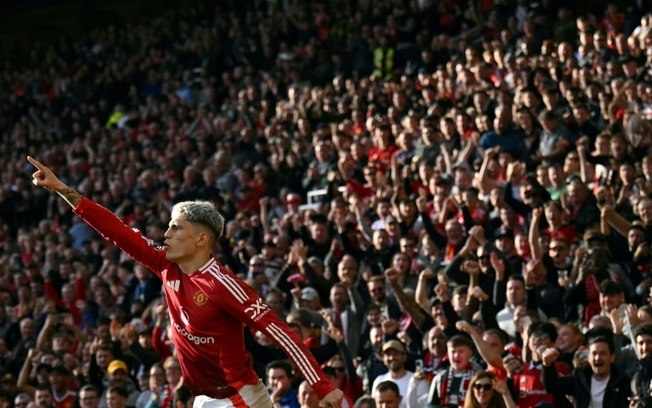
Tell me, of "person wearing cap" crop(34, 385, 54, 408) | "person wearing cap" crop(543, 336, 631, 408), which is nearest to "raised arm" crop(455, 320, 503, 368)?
"person wearing cap" crop(543, 336, 631, 408)

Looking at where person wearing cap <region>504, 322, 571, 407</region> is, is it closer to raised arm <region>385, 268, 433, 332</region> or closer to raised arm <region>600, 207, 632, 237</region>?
raised arm <region>385, 268, 433, 332</region>

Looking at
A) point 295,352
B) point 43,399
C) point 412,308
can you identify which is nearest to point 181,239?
point 295,352

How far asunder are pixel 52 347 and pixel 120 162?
23.8ft

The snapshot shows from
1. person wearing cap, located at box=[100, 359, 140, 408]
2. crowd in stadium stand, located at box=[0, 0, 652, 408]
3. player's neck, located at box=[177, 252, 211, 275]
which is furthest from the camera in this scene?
person wearing cap, located at box=[100, 359, 140, 408]

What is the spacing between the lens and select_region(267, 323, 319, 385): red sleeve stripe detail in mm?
7395

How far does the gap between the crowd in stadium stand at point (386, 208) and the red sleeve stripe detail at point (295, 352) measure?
2.80 m

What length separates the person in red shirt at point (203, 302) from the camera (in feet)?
24.9

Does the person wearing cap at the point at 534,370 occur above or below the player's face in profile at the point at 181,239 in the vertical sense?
below

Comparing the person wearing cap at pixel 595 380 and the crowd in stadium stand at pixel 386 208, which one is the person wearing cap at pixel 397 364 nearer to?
the crowd in stadium stand at pixel 386 208

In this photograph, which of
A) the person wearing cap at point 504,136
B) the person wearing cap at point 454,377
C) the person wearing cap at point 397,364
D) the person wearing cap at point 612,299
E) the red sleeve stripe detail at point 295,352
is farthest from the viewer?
the person wearing cap at point 504,136

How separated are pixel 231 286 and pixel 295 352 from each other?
518 millimetres

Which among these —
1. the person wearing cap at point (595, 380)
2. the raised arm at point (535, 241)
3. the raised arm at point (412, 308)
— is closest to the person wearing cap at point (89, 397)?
the raised arm at point (412, 308)

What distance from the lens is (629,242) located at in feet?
40.0

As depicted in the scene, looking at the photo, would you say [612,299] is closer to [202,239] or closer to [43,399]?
[202,239]
